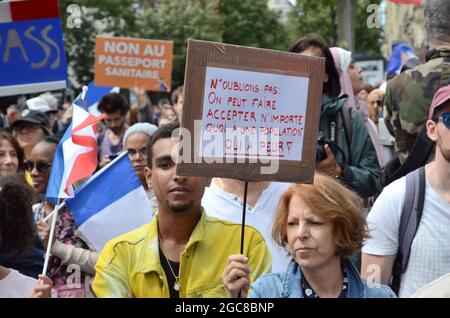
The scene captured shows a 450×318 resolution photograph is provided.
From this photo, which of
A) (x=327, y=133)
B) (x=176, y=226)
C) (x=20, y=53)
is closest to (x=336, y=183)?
(x=176, y=226)

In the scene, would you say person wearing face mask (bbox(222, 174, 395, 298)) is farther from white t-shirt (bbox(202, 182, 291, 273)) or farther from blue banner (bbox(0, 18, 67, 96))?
blue banner (bbox(0, 18, 67, 96))

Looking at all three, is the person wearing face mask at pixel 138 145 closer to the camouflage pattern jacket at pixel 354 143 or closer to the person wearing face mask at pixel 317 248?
the camouflage pattern jacket at pixel 354 143

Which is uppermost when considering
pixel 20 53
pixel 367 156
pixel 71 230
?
pixel 20 53

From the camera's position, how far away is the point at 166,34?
46.6 meters

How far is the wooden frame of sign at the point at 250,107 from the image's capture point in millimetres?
4141

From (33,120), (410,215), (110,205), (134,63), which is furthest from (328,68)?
(134,63)

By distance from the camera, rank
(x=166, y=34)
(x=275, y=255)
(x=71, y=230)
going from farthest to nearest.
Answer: (x=166, y=34)
(x=71, y=230)
(x=275, y=255)

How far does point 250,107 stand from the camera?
4.30 m

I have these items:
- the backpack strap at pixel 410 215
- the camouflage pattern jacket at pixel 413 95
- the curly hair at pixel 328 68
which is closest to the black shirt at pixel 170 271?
the backpack strap at pixel 410 215

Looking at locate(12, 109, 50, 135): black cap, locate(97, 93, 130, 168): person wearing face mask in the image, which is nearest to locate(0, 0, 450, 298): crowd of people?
locate(12, 109, 50, 135): black cap

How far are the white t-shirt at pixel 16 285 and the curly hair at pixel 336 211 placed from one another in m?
1.24

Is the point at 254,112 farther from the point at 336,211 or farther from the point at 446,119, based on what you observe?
the point at 446,119
